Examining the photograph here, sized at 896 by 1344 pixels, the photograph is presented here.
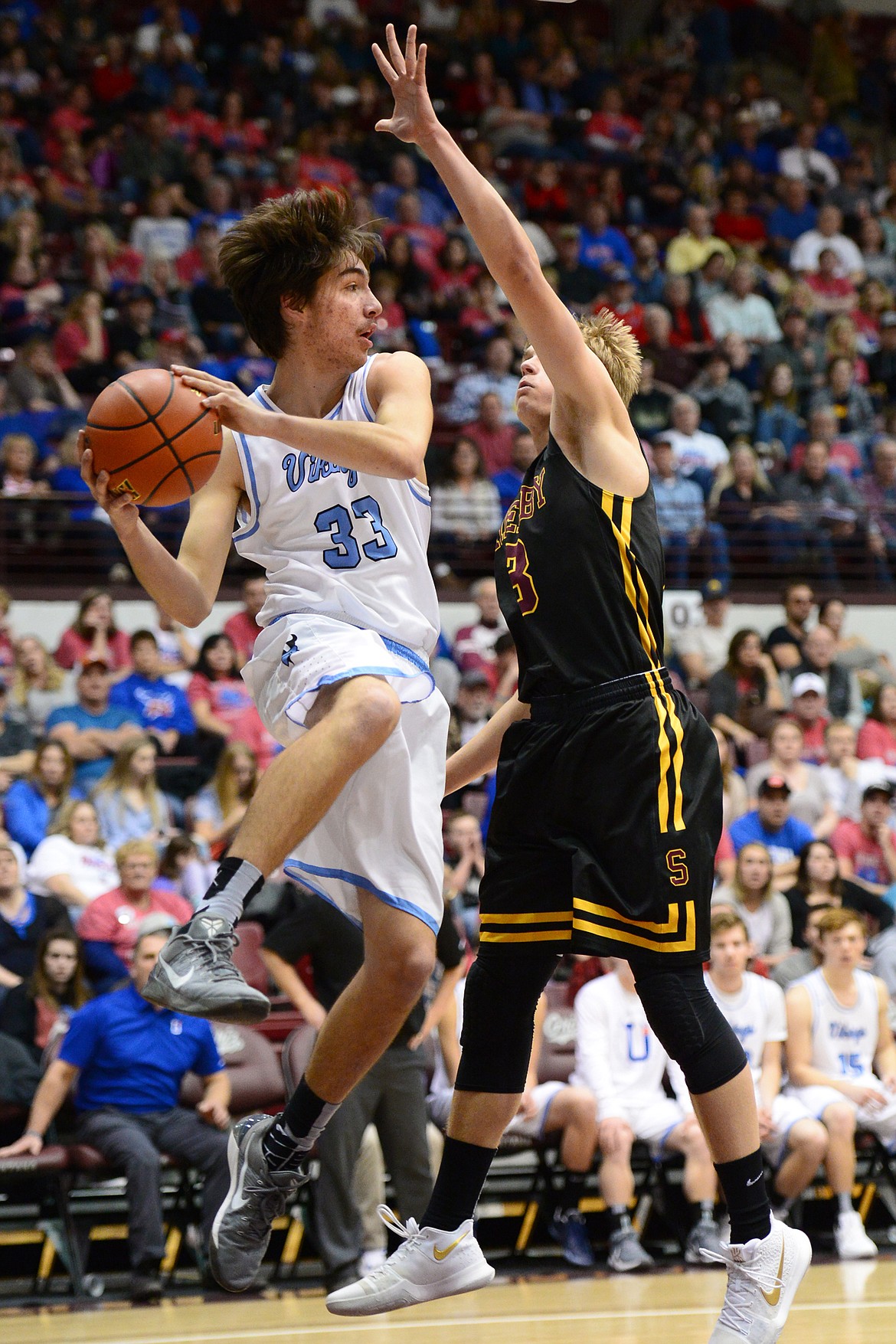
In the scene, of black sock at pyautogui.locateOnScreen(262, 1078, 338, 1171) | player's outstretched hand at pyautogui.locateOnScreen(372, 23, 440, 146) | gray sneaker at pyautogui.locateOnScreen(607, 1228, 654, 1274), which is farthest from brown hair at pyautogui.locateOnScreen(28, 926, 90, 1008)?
player's outstretched hand at pyautogui.locateOnScreen(372, 23, 440, 146)

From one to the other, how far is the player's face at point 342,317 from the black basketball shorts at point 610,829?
1.08 m

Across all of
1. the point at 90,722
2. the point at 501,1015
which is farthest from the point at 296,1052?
A: the point at 501,1015

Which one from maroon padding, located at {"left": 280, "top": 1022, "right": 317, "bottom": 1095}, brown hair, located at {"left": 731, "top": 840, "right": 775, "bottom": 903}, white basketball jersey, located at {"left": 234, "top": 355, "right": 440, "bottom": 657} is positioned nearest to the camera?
white basketball jersey, located at {"left": 234, "top": 355, "right": 440, "bottom": 657}

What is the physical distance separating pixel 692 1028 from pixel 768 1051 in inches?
184

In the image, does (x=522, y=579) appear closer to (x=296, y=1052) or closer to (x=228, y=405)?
(x=228, y=405)

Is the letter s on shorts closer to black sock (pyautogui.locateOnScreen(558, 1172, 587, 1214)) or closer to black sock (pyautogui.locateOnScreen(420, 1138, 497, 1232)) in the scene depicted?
black sock (pyautogui.locateOnScreen(420, 1138, 497, 1232))

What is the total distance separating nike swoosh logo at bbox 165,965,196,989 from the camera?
3740mm

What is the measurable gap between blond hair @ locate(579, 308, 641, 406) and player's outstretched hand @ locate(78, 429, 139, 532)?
51.0 inches

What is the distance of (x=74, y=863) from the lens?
888 cm

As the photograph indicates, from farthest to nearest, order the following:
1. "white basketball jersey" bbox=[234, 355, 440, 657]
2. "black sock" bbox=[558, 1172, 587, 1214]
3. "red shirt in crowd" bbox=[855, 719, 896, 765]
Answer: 1. "red shirt in crowd" bbox=[855, 719, 896, 765]
2. "black sock" bbox=[558, 1172, 587, 1214]
3. "white basketball jersey" bbox=[234, 355, 440, 657]

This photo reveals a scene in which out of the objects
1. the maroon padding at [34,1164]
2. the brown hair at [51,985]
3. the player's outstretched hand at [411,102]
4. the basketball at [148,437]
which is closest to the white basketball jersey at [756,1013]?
the brown hair at [51,985]

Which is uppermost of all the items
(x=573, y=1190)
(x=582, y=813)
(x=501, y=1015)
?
(x=582, y=813)

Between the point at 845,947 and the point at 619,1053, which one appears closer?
the point at 619,1053

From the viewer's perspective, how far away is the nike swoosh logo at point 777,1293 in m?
4.15
